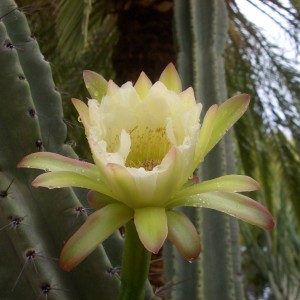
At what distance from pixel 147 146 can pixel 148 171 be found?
3.8 inches

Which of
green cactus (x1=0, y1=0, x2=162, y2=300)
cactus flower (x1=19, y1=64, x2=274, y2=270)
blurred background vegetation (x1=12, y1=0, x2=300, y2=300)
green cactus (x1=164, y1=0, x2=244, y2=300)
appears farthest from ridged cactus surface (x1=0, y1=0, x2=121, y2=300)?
blurred background vegetation (x1=12, y1=0, x2=300, y2=300)

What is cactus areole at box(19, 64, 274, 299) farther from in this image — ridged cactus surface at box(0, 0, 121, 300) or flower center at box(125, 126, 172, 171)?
ridged cactus surface at box(0, 0, 121, 300)

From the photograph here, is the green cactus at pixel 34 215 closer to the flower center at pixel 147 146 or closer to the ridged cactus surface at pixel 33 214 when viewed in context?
the ridged cactus surface at pixel 33 214

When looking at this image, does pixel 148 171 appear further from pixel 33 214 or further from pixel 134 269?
pixel 33 214

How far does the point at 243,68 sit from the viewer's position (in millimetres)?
4512

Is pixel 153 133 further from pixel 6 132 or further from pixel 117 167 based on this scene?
pixel 6 132

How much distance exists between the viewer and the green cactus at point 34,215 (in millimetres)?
1135

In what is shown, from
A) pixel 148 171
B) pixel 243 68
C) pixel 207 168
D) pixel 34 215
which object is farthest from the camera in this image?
pixel 243 68

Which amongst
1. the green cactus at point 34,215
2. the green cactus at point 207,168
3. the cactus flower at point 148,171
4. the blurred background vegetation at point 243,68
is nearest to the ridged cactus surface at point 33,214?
the green cactus at point 34,215

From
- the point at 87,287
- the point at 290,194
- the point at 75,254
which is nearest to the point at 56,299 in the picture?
the point at 87,287

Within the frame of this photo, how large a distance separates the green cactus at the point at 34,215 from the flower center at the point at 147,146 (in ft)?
0.80

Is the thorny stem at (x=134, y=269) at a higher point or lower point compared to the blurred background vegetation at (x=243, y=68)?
lower

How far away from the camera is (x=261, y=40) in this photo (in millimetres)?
4473

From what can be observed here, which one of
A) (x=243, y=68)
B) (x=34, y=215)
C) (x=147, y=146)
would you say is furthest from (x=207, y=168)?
(x=243, y=68)
